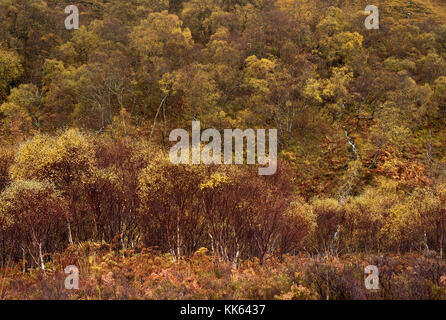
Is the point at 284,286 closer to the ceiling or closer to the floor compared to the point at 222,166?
closer to the floor

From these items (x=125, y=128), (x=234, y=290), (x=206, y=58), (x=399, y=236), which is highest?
(x=206, y=58)

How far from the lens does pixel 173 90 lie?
4612 cm

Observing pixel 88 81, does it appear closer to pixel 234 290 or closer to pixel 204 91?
pixel 204 91

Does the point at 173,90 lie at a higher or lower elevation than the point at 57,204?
higher

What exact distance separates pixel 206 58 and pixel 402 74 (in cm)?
3624

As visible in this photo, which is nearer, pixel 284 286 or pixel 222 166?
pixel 284 286

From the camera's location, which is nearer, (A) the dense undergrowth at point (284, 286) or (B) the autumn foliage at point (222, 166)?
(A) the dense undergrowth at point (284, 286)

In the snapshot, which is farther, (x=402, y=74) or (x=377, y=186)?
(x=402, y=74)

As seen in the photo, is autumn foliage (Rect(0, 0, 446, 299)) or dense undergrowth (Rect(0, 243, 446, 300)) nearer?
dense undergrowth (Rect(0, 243, 446, 300))

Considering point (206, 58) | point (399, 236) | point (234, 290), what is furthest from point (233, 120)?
point (234, 290)
